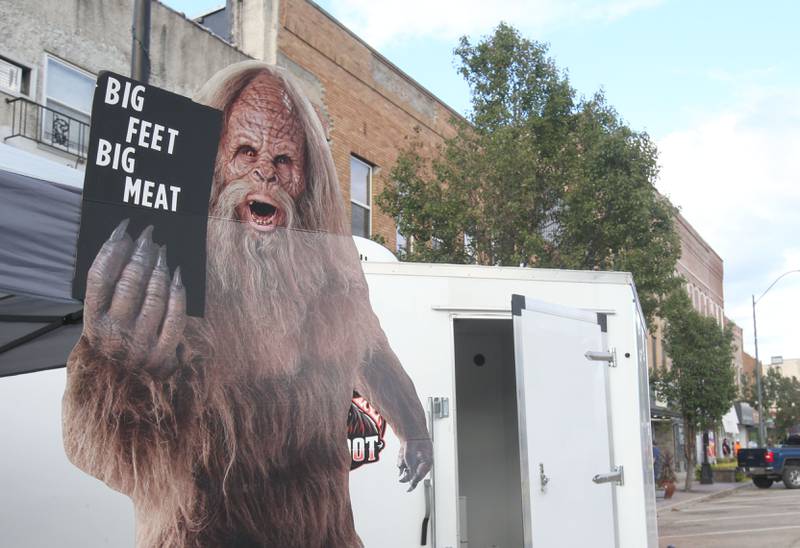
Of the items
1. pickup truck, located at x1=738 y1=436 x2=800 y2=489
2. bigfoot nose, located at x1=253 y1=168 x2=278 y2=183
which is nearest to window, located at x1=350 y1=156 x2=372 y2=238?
bigfoot nose, located at x1=253 y1=168 x2=278 y2=183

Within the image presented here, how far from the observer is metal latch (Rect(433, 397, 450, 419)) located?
5566 millimetres

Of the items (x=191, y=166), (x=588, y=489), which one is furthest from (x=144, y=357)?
(x=588, y=489)

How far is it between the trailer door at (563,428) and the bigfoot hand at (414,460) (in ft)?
1.99

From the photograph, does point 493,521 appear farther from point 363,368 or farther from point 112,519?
point 112,519

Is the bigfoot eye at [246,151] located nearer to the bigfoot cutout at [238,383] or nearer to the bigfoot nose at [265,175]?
the bigfoot nose at [265,175]

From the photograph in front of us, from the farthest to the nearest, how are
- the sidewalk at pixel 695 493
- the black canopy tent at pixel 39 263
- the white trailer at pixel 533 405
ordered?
1. the sidewalk at pixel 695 493
2. the white trailer at pixel 533 405
3. the black canopy tent at pixel 39 263

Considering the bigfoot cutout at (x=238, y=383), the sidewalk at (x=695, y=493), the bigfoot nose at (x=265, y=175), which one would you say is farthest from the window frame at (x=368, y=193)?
the bigfoot cutout at (x=238, y=383)

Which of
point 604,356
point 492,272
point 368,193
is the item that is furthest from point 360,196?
point 604,356

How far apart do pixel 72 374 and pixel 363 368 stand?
1.75 metres

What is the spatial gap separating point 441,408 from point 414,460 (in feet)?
1.31

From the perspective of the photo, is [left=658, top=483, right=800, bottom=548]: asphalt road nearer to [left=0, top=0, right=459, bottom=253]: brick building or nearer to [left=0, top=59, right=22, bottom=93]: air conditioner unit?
[left=0, top=0, right=459, bottom=253]: brick building

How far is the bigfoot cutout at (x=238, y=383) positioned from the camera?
438 centimetres

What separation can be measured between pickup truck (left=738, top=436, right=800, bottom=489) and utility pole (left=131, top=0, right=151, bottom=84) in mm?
22613

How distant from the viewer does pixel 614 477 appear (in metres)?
5.86
